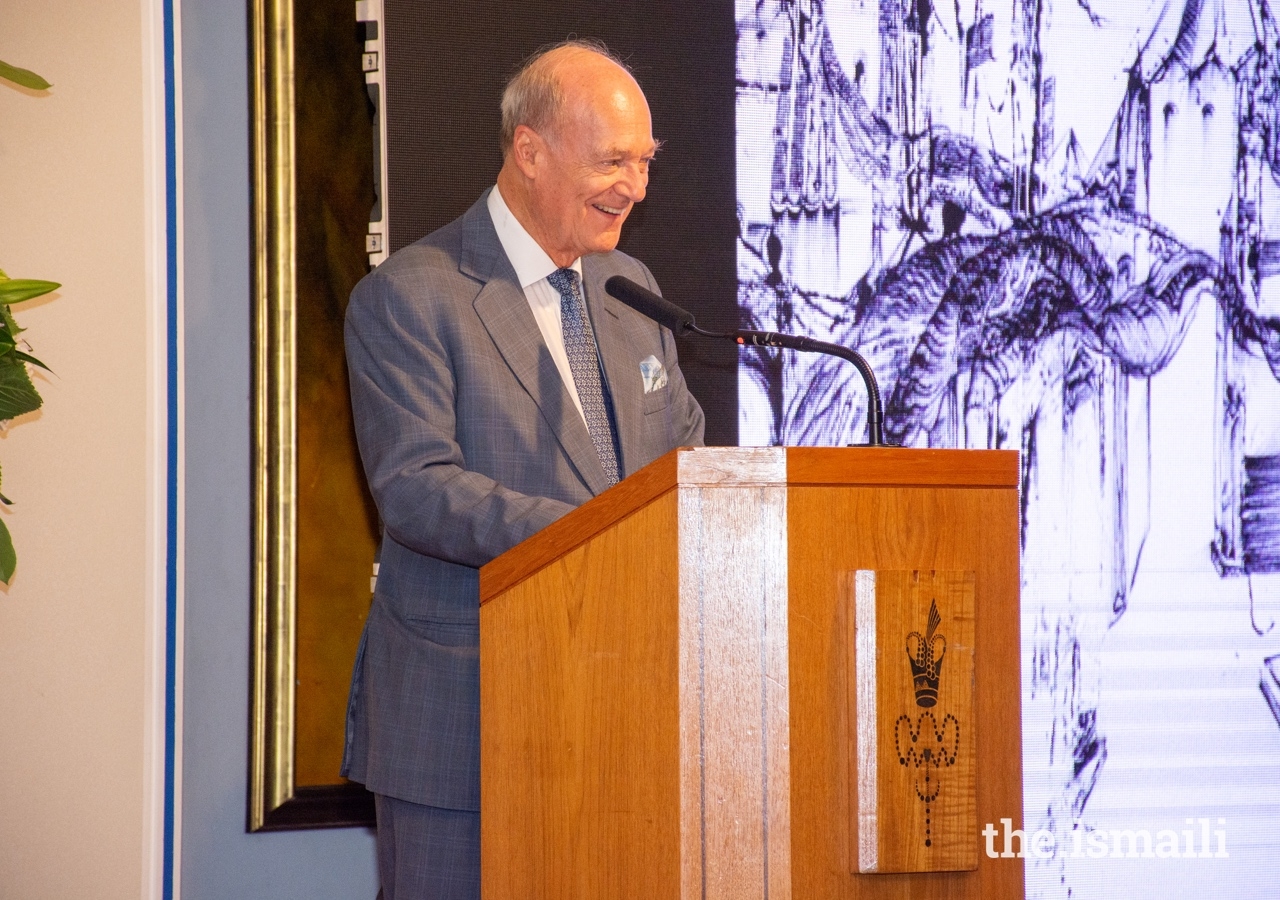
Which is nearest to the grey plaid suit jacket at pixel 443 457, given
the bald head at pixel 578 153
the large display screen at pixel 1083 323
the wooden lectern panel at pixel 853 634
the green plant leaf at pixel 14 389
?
the bald head at pixel 578 153

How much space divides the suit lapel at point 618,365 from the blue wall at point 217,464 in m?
0.99

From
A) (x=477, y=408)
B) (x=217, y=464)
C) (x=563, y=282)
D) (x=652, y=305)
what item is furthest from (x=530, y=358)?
(x=217, y=464)

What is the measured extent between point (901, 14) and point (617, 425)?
1.56 m

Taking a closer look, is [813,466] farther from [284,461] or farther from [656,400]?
[284,461]

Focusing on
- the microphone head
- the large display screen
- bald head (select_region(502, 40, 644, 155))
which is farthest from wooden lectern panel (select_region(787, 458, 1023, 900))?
the large display screen

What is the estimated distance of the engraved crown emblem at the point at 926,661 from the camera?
1220 mm

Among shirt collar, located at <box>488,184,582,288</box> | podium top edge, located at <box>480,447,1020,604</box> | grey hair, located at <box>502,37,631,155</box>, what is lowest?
podium top edge, located at <box>480,447,1020,604</box>

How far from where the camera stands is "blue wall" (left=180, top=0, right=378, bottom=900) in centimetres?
269

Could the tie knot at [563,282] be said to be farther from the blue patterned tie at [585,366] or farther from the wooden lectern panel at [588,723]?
the wooden lectern panel at [588,723]

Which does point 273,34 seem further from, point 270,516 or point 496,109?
point 270,516

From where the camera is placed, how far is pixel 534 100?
2113mm

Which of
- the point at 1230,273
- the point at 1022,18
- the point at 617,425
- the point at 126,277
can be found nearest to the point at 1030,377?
the point at 1230,273

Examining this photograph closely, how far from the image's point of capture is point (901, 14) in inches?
116

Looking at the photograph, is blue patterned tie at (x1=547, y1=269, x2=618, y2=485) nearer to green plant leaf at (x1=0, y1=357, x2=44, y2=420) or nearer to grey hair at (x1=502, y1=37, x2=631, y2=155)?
grey hair at (x1=502, y1=37, x2=631, y2=155)
